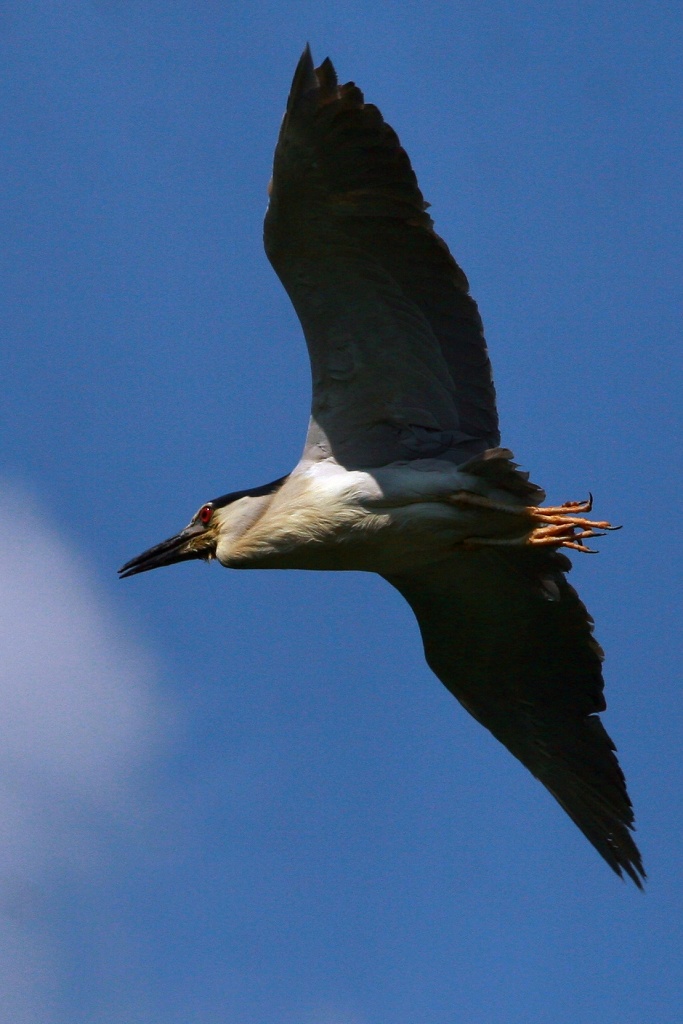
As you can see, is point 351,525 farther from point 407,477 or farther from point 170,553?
point 170,553

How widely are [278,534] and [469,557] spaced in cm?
126

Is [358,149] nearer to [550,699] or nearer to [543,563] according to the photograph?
[543,563]

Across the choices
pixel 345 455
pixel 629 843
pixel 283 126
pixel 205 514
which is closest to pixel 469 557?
pixel 345 455

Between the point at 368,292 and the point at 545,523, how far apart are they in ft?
5.43

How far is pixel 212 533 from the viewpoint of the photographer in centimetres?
958

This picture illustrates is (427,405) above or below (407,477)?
above

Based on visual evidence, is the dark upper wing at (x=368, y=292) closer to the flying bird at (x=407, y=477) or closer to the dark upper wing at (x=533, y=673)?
the flying bird at (x=407, y=477)

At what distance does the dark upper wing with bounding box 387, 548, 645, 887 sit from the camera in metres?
9.57

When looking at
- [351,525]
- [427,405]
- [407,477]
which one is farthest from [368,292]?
[351,525]

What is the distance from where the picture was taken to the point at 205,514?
31.5ft

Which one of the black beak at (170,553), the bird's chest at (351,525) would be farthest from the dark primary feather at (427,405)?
the black beak at (170,553)

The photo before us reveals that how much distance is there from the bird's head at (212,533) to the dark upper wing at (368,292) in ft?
1.74

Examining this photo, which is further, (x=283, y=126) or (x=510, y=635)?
(x=510, y=635)

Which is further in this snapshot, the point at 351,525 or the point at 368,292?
the point at 351,525
